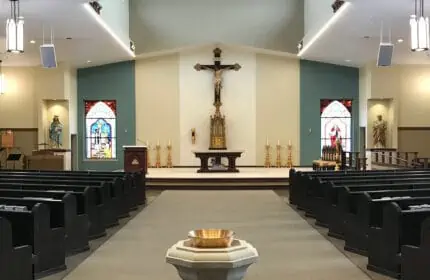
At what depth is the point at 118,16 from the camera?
16062 mm

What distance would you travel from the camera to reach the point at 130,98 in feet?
62.4

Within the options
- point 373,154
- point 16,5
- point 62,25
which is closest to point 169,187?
point 62,25


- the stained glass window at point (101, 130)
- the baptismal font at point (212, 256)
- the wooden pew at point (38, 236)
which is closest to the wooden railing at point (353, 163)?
the stained glass window at point (101, 130)

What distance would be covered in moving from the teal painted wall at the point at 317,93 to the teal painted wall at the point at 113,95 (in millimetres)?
5425

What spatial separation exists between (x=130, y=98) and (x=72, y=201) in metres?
13.1

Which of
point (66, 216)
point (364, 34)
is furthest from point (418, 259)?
point (364, 34)

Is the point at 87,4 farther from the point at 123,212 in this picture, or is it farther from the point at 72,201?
the point at 72,201

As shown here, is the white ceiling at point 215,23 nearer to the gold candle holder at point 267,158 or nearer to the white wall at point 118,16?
the white wall at point 118,16

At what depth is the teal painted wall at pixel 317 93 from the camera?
18.9 m

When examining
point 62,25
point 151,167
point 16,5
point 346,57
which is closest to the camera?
point 16,5

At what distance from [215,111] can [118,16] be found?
15.0 ft

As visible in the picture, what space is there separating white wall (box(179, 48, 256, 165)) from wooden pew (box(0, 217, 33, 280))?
565 inches

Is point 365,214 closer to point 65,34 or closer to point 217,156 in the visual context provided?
point 65,34

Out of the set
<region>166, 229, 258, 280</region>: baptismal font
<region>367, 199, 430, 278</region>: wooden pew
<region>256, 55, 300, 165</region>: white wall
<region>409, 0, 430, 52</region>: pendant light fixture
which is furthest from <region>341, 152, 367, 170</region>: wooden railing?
<region>166, 229, 258, 280</region>: baptismal font
